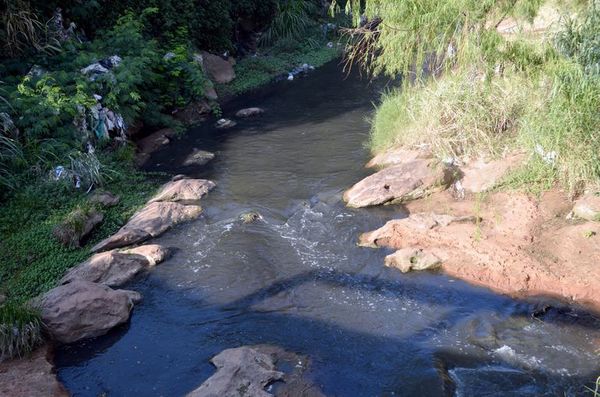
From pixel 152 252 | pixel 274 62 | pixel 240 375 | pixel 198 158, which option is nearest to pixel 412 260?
pixel 240 375

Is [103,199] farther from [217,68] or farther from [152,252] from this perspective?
[217,68]

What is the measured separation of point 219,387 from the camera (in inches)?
215

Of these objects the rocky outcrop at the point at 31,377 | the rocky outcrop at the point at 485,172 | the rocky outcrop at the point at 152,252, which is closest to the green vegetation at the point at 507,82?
the rocky outcrop at the point at 485,172

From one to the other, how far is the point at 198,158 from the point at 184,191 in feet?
7.17

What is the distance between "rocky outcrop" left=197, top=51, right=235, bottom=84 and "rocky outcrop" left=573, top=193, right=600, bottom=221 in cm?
1249

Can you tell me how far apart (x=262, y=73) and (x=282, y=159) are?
786 cm

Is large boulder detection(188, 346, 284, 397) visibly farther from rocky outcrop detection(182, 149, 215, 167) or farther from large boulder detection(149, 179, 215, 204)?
rocky outcrop detection(182, 149, 215, 167)

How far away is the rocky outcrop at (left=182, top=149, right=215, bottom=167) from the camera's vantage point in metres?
12.2

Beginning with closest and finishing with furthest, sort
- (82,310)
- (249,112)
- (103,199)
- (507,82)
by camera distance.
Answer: (82,310) → (507,82) → (103,199) → (249,112)

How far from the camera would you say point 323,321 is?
6.63m

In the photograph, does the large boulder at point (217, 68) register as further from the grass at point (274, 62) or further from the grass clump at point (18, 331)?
the grass clump at point (18, 331)

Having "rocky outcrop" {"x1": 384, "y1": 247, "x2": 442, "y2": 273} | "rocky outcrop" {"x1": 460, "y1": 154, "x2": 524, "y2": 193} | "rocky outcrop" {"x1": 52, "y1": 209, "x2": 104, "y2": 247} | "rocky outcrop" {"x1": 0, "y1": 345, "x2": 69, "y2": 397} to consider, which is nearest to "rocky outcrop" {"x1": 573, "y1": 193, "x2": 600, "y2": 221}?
"rocky outcrop" {"x1": 460, "y1": 154, "x2": 524, "y2": 193}

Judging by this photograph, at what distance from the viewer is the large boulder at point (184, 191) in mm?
10219

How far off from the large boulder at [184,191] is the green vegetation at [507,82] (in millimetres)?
3974
